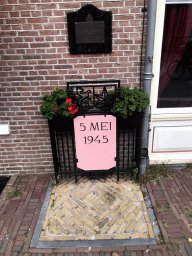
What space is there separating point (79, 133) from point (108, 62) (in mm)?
1194

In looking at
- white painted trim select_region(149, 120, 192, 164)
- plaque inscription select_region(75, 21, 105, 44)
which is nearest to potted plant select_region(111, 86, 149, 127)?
plaque inscription select_region(75, 21, 105, 44)

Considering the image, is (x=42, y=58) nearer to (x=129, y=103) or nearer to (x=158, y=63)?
(x=129, y=103)

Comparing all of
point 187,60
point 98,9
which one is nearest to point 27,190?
point 98,9

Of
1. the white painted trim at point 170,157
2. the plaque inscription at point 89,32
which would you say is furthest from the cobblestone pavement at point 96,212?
the plaque inscription at point 89,32

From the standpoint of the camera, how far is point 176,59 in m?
3.42

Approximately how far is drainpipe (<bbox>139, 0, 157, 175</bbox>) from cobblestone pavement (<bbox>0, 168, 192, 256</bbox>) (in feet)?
1.54

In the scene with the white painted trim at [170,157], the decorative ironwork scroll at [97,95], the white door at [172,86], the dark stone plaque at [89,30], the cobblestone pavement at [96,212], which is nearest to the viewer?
the cobblestone pavement at [96,212]

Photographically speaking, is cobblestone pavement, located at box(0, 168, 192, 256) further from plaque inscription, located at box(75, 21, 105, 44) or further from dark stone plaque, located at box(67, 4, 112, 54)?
plaque inscription, located at box(75, 21, 105, 44)

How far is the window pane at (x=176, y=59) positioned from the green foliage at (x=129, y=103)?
0.81 m

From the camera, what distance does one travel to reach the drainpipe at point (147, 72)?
9.14ft

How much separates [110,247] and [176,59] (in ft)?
9.95

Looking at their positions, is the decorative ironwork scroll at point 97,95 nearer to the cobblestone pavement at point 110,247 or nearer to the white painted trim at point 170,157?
the white painted trim at point 170,157

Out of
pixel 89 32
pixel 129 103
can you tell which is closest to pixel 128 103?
pixel 129 103

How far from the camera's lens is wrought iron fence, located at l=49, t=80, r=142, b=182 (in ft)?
9.99
